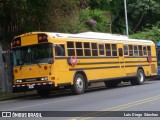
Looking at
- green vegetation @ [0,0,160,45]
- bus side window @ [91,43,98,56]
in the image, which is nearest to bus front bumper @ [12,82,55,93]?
bus side window @ [91,43,98,56]

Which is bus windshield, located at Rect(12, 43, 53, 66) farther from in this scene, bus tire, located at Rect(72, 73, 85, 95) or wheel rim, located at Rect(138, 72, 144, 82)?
wheel rim, located at Rect(138, 72, 144, 82)

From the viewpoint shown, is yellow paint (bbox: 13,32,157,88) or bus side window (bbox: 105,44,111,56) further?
bus side window (bbox: 105,44,111,56)

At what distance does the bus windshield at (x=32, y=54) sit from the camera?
784 inches

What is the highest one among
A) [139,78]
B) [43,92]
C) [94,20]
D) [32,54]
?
[94,20]

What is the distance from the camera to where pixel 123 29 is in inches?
1861

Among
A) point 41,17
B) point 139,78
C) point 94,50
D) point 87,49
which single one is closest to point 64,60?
point 87,49

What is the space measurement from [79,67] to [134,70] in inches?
250

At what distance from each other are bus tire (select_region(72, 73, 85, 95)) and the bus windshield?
80.9 inches

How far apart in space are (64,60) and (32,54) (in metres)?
1.48

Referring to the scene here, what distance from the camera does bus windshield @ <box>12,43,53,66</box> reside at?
65.3ft

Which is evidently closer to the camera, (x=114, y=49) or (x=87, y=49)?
(x=87, y=49)

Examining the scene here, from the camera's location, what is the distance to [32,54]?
66.8 feet

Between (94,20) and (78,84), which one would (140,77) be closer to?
(78,84)

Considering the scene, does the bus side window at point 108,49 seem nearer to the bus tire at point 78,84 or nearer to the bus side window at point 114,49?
the bus side window at point 114,49
